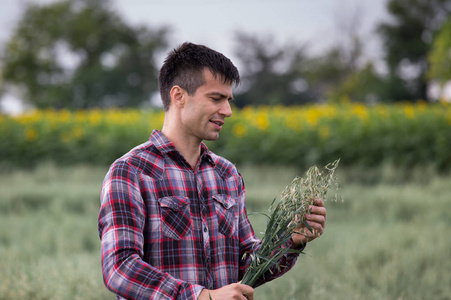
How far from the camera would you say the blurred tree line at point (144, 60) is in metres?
35.2

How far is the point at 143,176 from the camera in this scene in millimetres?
1812

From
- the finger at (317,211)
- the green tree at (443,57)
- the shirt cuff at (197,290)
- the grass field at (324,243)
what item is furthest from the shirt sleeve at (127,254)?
the green tree at (443,57)

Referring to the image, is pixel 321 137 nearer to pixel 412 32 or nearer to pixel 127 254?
pixel 127 254

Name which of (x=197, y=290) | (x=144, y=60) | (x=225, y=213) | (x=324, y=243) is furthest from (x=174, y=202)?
(x=144, y=60)

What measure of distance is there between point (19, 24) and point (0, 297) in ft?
126

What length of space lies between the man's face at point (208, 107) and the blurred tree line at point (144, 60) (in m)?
31.8

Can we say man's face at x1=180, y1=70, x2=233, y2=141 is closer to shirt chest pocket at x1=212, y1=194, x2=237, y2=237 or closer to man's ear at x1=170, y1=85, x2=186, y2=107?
man's ear at x1=170, y1=85, x2=186, y2=107

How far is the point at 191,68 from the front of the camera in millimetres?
1902

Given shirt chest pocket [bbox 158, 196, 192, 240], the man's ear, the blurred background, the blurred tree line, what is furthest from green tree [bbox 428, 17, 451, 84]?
shirt chest pocket [bbox 158, 196, 192, 240]

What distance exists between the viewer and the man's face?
1885 millimetres

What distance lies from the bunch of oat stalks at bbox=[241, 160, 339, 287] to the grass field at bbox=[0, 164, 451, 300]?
162cm

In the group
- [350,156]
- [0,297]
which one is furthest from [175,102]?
[350,156]

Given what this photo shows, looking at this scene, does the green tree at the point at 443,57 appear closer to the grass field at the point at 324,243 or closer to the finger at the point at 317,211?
the grass field at the point at 324,243

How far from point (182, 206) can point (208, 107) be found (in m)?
0.38
